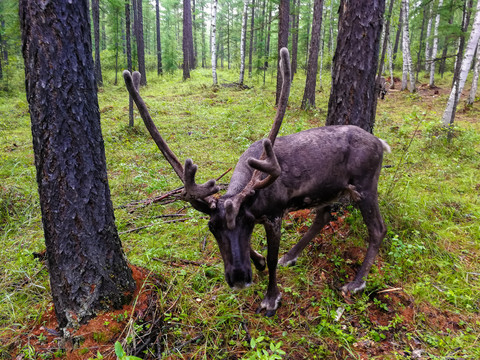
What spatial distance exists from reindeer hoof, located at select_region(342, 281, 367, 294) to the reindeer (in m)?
0.01

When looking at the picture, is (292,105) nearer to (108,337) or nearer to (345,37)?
(345,37)

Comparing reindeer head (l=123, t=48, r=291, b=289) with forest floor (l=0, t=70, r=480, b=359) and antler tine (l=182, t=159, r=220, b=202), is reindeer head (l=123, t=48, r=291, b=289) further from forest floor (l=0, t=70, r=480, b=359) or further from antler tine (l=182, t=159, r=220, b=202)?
forest floor (l=0, t=70, r=480, b=359)

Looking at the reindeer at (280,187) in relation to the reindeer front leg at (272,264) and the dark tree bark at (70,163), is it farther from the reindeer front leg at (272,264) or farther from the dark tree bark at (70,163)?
the dark tree bark at (70,163)

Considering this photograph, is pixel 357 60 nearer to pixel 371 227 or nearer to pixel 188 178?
pixel 371 227

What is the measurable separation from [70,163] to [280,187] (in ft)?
6.86

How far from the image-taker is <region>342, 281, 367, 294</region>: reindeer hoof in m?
3.47

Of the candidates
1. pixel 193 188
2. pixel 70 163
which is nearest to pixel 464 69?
pixel 193 188

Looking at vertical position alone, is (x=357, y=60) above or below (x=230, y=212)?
above

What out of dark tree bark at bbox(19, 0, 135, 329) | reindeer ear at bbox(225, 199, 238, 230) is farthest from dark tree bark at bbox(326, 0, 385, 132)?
dark tree bark at bbox(19, 0, 135, 329)

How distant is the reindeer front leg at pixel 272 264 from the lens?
3121 mm

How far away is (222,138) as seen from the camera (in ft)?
32.8

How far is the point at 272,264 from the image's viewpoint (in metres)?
3.19

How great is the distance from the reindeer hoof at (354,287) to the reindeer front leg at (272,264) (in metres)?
0.86

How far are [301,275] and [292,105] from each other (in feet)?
41.2
